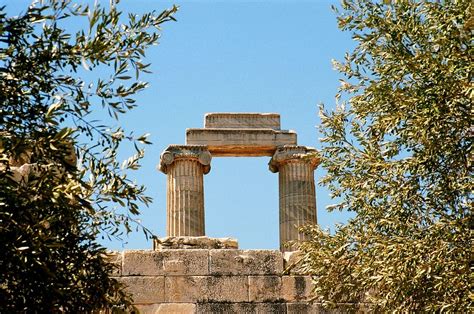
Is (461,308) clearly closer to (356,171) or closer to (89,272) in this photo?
(356,171)

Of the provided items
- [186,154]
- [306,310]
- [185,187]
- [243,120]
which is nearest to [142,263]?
[306,310]

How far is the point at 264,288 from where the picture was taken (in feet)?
47.2

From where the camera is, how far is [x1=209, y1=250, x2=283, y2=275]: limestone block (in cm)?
1442

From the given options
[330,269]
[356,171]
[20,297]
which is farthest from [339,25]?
[20,297]

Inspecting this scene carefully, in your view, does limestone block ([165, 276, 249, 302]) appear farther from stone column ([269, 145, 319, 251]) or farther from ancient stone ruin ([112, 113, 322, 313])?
stone column ([269, 145, 319, 251])

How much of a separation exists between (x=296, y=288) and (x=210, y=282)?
4.26 feet

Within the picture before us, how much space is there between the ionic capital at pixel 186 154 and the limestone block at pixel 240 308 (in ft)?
33.2

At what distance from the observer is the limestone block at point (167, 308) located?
46.3 ft

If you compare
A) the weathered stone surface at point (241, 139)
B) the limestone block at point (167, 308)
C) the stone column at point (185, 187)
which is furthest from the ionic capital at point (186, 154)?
the limestone block at point (167, 308)

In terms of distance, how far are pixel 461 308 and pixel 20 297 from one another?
5.46 metres

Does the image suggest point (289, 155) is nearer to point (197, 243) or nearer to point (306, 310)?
point (197, 243)

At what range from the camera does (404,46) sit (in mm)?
12906

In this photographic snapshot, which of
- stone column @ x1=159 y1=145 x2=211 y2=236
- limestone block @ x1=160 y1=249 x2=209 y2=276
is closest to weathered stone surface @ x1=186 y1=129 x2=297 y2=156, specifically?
stone column @ x1=159 y1=145 x2=211 y2=236

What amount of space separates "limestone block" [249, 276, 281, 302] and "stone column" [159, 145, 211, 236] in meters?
8.50
